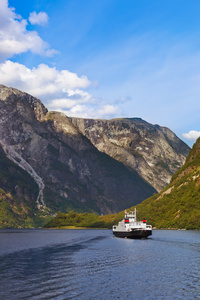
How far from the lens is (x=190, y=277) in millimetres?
70312

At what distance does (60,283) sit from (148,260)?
124ft

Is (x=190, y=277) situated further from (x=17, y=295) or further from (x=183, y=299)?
(x=17, y=295)

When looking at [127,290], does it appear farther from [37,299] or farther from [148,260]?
[148,260]

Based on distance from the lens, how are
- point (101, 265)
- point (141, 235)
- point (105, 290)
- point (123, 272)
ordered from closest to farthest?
point (105, 290) < point (123, 272) < point (101, 265) < point (141, 235)

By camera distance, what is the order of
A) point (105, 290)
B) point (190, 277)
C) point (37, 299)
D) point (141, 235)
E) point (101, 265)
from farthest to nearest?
point (141, 235), point (101, 265), point (190, 277), point (105, 290), point (37, 299)

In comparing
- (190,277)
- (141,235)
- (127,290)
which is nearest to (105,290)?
(127,290)

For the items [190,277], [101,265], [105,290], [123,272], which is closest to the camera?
[105,290]

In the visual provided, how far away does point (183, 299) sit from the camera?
53625mm

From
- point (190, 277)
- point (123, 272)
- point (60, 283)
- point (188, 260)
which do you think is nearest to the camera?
point (60, 283)

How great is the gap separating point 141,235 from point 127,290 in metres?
132

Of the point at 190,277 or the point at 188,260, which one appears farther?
the point at 188,260

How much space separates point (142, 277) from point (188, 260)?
28212mm

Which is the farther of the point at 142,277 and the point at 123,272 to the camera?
the point at 123,272

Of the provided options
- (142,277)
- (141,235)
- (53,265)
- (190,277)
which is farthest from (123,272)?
(141,235)
